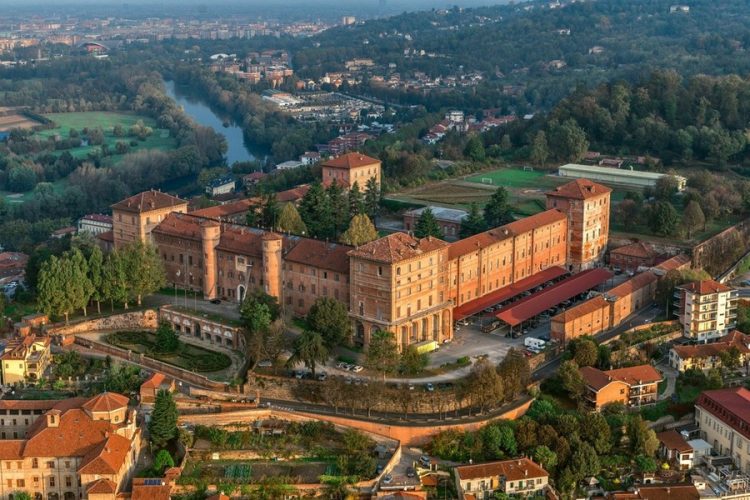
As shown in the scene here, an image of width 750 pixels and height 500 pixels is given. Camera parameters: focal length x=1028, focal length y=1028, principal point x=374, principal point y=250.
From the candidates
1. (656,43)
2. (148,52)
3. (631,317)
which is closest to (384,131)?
(656,43)

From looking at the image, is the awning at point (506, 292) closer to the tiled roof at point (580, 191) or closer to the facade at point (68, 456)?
the tiled roof at point (580, 191)

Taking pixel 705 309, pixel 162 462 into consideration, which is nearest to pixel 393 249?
pixel 162 462

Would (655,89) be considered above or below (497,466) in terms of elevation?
above

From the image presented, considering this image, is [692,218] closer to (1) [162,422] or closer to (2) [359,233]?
(2) [359,233]

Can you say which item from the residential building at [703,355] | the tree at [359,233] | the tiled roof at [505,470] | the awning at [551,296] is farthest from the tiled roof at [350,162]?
the tiled roof at [505,470]

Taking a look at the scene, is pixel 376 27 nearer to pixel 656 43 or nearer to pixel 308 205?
pixel 656 43
